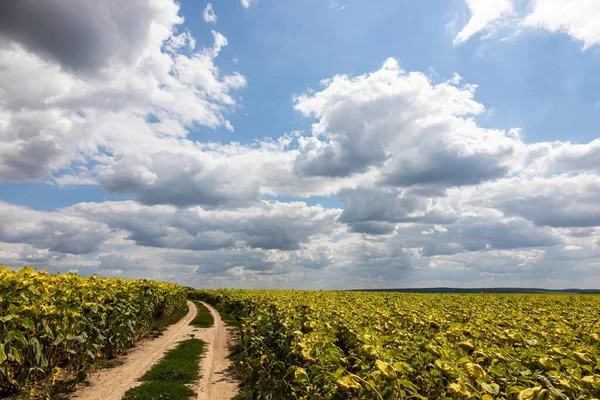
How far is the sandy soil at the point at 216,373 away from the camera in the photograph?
11000mm

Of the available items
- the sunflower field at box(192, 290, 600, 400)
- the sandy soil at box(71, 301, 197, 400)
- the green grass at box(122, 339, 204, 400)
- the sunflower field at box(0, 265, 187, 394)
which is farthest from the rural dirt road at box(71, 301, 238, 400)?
the sunflower field at box(192, 290, 600, 400)

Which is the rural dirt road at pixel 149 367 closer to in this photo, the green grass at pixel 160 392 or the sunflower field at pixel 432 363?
the green grass at pixel 160 392

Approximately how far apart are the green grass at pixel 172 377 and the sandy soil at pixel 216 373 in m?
0.34

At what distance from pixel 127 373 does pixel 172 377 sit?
6.07 ft

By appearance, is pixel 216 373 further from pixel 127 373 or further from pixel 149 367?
pixel 127 373

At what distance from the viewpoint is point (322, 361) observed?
466 cm

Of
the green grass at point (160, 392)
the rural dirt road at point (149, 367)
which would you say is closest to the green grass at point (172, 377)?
the green grass at point (160, 392)

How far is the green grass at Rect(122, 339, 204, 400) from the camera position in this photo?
1016 cm

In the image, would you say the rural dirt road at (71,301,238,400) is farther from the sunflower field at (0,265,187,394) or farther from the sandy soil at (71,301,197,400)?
the sunflower field at (0,265,187,394)

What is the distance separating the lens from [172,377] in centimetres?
1203

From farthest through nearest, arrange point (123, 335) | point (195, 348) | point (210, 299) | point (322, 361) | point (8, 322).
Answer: point (210, 299)
point (195, 348)
point (123, 335)
point (8, 322)
point (322, 361)

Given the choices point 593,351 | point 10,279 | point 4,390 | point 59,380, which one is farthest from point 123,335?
point 593,351

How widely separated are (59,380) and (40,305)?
13.6ft

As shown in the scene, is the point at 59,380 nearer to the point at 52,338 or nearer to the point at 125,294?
the point at 52,338
